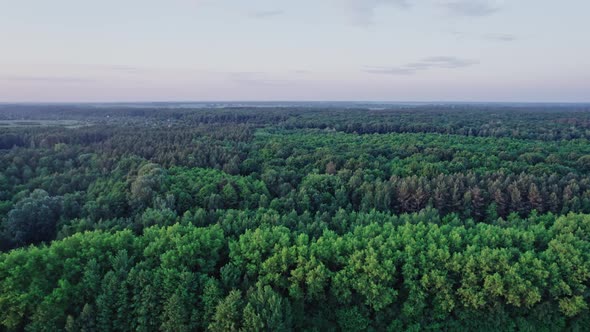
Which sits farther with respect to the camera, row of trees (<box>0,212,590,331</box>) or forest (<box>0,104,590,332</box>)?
forest (<box>0,104,590,332</box>)

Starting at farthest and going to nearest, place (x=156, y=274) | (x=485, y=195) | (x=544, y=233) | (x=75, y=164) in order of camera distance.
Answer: (x=75, y=164) < (x=485, y=195) < (x=544, y=233) < (x=156, y=274)

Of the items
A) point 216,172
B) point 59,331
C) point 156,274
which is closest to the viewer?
point 59,331

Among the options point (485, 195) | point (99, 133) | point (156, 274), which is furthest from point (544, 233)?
point (99, 133)

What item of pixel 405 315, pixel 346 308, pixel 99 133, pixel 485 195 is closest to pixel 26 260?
pixel 346 308

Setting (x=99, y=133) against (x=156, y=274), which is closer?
(x=156, y=274)

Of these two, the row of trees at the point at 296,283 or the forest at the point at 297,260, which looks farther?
the forest at the point at 297,260

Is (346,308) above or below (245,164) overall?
below

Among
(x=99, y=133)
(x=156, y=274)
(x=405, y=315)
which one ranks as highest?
(x=99, y=133)

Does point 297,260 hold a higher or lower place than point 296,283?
higher

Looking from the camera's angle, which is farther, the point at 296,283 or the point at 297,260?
the point at 297,260

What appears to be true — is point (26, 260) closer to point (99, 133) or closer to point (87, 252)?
point (87, 252)

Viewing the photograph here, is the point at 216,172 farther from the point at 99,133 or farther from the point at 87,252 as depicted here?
the point at 99,133
